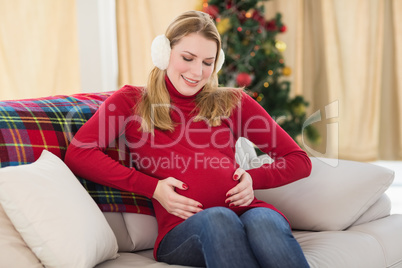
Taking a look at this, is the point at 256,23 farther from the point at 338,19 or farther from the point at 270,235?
the point at 270,235

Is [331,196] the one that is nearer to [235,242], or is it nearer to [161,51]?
[235,242]

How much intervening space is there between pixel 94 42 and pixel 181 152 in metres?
2.62

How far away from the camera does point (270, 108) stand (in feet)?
11.7

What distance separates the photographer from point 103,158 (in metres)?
1.51

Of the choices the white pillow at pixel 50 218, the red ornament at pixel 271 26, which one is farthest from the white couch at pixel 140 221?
the red ornament at pixel 271 26

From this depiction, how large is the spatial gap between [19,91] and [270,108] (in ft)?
7.20

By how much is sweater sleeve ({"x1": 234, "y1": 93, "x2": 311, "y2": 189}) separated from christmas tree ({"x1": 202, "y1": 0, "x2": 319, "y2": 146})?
168 centimetres

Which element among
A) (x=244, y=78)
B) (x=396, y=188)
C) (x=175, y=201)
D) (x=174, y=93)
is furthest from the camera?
(x=396, y=188)

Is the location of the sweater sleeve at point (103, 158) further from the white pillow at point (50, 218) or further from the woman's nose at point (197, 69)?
the woman's nose at point (197, 69)

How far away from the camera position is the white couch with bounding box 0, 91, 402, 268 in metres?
1.24

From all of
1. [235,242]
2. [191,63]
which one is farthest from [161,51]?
[235,242]

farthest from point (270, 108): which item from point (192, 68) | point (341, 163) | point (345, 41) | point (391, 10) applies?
point (192, 68)

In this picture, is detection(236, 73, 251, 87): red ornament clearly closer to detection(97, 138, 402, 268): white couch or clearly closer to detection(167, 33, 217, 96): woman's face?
detection(97, 138, 402, 268): white couch

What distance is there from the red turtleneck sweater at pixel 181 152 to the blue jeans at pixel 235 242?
129 mm
